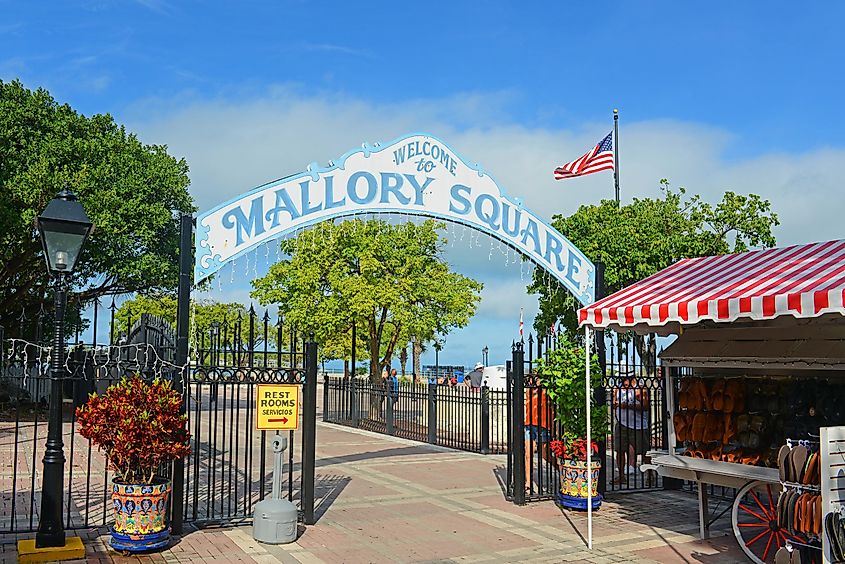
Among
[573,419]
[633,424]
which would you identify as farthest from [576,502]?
[633,424]

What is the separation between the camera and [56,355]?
764 cm

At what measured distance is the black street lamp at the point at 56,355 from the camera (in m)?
7.54

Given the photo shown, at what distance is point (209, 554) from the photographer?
7941mm

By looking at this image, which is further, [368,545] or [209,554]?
[368,545]

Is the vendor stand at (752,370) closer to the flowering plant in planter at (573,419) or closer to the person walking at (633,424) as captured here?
the flowering plant in planter at (573,419)

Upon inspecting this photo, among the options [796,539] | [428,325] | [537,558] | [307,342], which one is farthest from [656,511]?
[428,325]

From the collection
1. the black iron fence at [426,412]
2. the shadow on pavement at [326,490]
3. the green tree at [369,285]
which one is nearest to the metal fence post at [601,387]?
the shadow on pavement at [326,490]

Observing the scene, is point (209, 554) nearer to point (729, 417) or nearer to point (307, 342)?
point (307, 342)

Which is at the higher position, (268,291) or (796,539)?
(268,291)

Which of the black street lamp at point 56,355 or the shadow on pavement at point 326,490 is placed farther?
the shadow on pavement at point 326,490

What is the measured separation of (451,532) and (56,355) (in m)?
4.63

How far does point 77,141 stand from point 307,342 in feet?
51.0

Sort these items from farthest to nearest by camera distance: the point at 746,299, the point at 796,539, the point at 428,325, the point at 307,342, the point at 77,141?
the point at 428,325, the point at 77,141, the point at 307,342, the point at 746,299, the point at 796,539

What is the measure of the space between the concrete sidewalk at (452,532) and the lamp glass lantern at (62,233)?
9.20 feet
